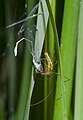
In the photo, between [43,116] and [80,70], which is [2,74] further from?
[80,70]

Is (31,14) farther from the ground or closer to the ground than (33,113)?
farther from the ground

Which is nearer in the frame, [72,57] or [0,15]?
[72,57]

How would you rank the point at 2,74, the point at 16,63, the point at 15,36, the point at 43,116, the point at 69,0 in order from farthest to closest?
the point at 2,74, the point at 16,63, the point at 15,36, the point at 43,116, the point at 69,0

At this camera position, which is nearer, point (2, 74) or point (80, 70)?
point (80, 70)

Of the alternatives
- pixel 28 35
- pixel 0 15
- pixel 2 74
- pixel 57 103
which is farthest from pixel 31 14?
pixel 2 74

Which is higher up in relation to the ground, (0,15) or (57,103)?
(0,15)

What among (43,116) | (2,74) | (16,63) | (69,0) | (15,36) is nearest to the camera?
(69,0)

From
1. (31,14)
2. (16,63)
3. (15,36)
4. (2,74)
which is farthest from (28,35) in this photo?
(2,74)

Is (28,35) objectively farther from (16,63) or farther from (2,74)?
(2,74)

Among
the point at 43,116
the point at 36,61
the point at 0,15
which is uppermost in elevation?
the point at 0,15
